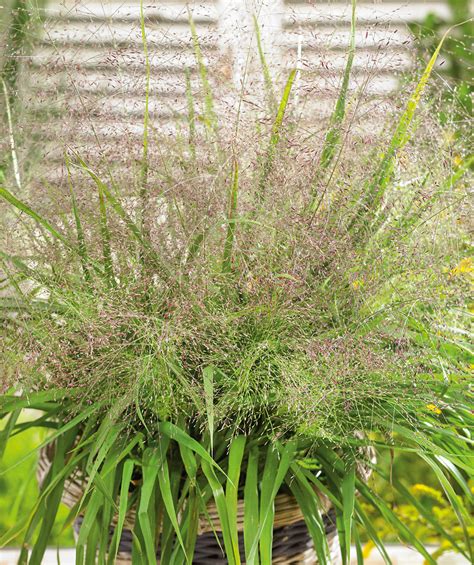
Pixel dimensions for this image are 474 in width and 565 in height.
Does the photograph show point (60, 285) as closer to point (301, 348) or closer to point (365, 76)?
point (301, 348)

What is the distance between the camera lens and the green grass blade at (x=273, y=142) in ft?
2.02

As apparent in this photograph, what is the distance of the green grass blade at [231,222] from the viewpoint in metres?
0.60

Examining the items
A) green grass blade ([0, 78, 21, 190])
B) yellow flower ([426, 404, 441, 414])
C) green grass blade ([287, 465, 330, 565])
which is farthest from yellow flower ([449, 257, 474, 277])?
green grass blade ([0, 78, 21, 190])

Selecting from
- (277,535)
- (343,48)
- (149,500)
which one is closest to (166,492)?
(149,500)

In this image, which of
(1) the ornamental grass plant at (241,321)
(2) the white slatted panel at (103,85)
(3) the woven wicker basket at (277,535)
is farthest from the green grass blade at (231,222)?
(3) the woven wicker basket at (277,535)

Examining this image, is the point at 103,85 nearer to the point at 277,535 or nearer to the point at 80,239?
the point at 80,239

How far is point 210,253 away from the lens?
0.63m

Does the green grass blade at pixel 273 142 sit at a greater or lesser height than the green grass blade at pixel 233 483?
greater

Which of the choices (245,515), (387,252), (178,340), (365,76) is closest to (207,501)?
(245,515)

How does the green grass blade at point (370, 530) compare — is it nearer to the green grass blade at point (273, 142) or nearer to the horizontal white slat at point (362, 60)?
the green grass blade at point (273, 142)

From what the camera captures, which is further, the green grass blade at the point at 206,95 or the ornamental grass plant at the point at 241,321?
the green grass blade at the point at 206,95

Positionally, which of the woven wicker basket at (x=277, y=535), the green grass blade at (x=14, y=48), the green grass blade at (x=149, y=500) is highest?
the green grass blade at (x=14, y=48)

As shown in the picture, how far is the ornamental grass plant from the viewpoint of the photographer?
1.97ft

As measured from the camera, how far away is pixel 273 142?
625mm
